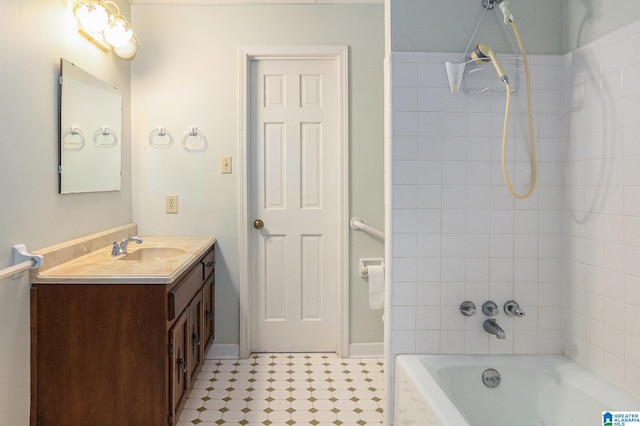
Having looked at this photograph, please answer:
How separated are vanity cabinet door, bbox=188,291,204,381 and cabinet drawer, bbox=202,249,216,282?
0.50 ft

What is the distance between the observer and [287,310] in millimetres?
2893

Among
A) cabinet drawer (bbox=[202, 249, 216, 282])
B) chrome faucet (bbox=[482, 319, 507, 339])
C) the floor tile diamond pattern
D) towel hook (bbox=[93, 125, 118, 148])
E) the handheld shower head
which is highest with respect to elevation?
the handheld shower head

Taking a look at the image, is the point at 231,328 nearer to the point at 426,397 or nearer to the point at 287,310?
the point at 287,310

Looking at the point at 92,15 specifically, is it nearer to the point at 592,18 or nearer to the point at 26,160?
the point at 26,160

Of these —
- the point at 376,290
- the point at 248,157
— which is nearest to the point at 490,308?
the point at 376,290

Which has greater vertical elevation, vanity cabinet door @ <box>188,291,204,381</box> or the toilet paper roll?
the toilet paper roll

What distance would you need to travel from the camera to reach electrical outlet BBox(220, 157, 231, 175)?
277 cm

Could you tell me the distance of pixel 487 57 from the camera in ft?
5.34

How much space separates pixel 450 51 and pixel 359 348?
1.95 meters

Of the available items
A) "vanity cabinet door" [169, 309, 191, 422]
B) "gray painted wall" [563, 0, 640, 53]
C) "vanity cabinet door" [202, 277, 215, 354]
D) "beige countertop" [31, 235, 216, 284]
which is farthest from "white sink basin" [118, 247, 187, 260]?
"gray painted wall" [563, 0, 640, 53]

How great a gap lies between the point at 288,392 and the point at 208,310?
0.69 m

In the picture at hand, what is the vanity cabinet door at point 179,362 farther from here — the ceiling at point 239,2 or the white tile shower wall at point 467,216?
the ceiling at point 239,2

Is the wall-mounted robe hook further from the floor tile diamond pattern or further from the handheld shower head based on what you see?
the handheld shower head

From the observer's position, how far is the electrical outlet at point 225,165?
2.77 meters
